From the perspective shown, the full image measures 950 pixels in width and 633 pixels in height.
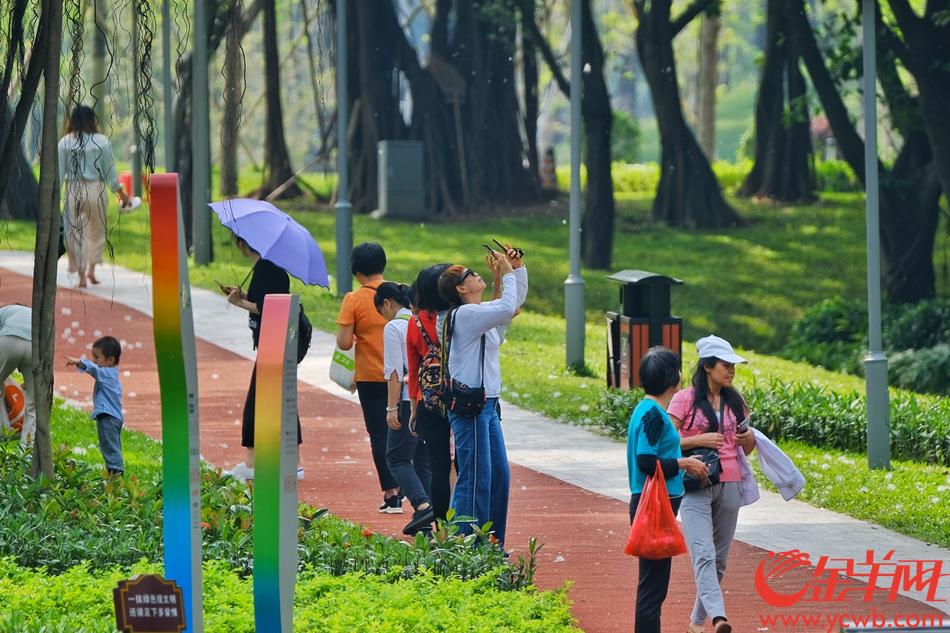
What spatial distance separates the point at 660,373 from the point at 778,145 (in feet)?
101

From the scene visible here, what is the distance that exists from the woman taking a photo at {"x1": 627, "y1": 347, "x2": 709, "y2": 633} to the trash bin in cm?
782

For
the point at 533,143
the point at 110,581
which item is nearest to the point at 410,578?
the point at 110,581

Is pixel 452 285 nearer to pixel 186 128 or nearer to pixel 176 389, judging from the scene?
pixel 176 389

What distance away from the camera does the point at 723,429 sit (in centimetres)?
752

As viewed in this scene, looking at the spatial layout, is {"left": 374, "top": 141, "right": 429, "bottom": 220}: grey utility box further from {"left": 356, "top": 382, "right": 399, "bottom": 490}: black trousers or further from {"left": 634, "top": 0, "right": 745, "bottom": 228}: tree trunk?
{"left": 356, "top": 382, "right": 399, "bottom": 490}: black trousers

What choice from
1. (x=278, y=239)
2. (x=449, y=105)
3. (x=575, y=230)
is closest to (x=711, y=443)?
(x=278, y=239)

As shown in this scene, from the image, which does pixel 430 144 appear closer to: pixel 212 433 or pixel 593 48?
pixel 593 48

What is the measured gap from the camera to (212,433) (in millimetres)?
13211

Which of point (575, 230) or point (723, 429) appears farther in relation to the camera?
point (575, 230)

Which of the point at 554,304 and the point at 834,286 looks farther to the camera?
the point at 834,286

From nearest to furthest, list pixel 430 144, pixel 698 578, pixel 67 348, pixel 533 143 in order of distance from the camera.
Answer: pixel 698 578 → pixel 67 348 → pixel 430 144 → pixel 533 143

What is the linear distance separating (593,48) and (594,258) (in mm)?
3684

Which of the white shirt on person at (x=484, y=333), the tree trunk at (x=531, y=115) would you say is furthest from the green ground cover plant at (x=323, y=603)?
the tree trunk at (x=531, y=115)

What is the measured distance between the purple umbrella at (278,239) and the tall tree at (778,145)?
84.7ft
